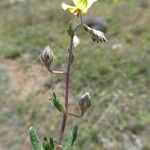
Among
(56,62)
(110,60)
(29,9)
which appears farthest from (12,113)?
(29,9)

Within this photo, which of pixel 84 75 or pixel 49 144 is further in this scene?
pixel 84 75

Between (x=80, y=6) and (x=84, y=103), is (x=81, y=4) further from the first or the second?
(x=84, y=103)

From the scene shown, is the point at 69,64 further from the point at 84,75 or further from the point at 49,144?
→ the point at 84,75

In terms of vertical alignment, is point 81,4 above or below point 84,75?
above

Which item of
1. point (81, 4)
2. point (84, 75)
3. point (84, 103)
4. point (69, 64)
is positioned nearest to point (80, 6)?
point (81, 4)

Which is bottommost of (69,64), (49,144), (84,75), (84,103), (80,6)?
(84,75)

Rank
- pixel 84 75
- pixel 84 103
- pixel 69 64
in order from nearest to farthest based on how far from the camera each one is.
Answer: pixel 69 64, pixel 84 103, pixel 84 75

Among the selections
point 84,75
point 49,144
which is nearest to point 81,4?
point 49,144

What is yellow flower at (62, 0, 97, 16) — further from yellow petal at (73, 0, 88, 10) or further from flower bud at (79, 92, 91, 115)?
flower bud at (79, 92, 91, 115)

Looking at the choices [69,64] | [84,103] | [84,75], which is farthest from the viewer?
[84,75]

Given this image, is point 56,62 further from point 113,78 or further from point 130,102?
point 130,102
